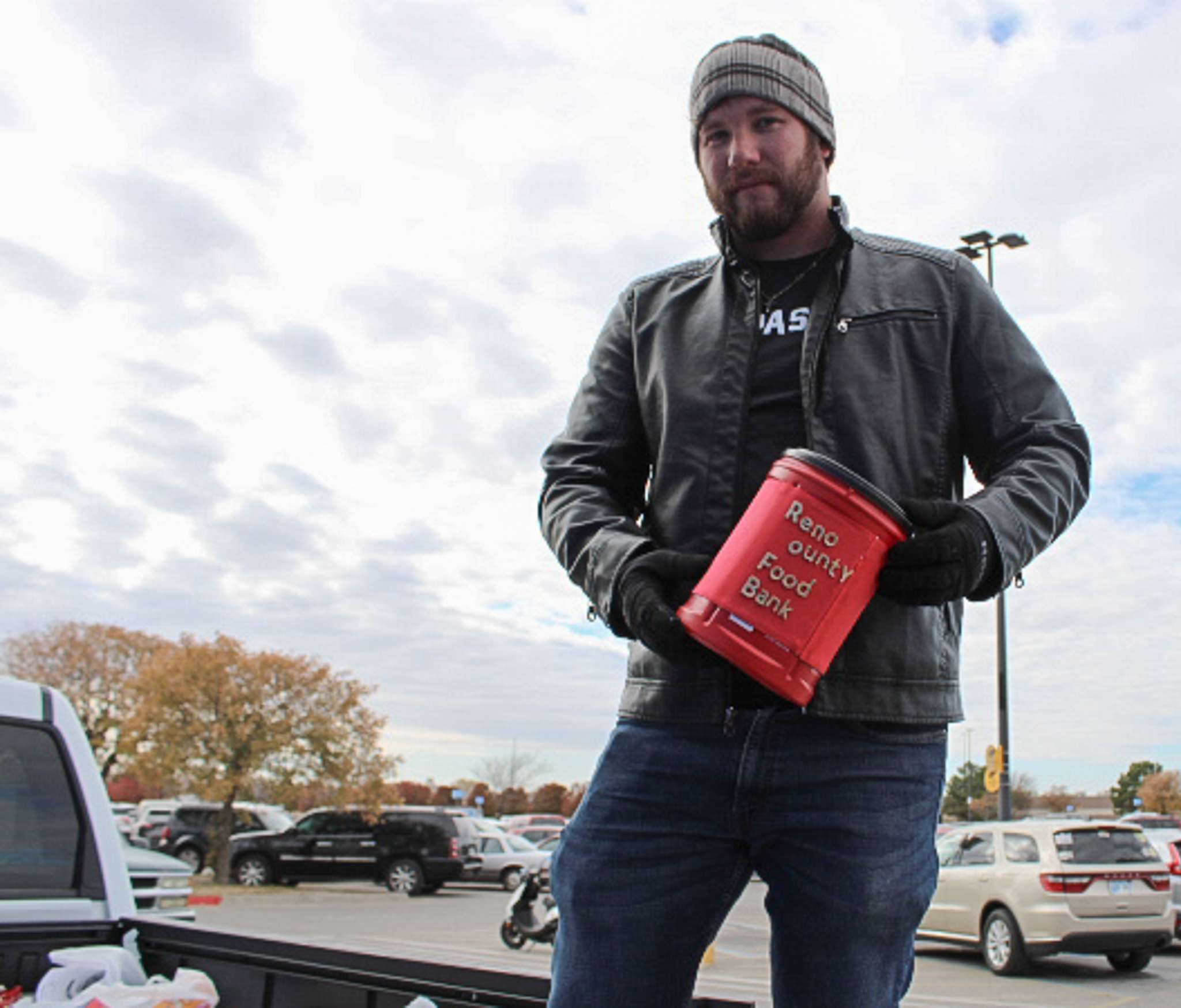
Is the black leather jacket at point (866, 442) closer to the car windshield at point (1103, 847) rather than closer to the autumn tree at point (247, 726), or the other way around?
the car windshield at point (1103, 847)

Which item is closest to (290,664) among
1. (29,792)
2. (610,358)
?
(29,792)

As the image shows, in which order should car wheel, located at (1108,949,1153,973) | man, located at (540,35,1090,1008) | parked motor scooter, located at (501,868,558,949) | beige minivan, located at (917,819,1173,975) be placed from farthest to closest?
parked motor scooter, located at (501,868,558,949) < car wheel, located at (1108,949,1153,973) < beige minivan, located at (917,819,1173,975) < man, located at (540,35,1090,1008)

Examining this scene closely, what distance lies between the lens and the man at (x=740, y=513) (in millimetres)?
1575

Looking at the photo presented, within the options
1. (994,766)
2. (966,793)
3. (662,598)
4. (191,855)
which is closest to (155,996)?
(662,598)

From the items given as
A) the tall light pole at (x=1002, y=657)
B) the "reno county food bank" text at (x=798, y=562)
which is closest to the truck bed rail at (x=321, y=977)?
the "reno county food bank" text at (x=798, y=562)

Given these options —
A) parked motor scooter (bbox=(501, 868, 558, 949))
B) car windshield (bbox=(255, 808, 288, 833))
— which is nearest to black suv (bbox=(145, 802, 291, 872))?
car windshield (bbox=(255, 808, 288, 833))

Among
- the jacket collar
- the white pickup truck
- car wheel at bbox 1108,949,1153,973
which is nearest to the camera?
the jacket collar

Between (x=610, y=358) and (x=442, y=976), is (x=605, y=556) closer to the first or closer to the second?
(x=610, y=358)

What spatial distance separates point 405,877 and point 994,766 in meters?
11.3

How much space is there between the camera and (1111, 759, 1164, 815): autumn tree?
7744 centimetres

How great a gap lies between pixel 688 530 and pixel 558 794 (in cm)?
7310

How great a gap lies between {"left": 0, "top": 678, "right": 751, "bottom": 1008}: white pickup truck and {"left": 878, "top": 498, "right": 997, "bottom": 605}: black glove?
154 centimetres

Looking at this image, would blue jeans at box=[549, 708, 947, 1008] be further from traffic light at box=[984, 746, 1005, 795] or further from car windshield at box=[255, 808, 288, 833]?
car windshield at box=[255, 808, 288, 833]

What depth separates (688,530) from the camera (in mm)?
1762
